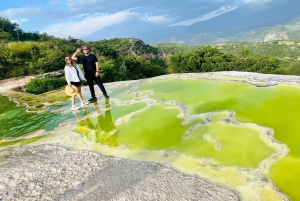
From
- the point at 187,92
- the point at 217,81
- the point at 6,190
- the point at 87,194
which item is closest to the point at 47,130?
the point at 6,190

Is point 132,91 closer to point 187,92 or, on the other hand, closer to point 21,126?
point 187,92

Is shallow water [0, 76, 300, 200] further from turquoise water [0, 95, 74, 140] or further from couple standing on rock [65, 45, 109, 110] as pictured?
couple standing on rock [65, 45, 109, 110]

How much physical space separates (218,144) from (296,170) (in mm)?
1871

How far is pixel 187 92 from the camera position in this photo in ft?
39.0

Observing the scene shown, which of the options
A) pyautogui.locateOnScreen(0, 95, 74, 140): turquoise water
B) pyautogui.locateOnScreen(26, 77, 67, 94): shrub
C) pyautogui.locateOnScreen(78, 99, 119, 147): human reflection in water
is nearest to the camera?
pyautogui.locateOnScreen(78, 99, 119, 147): human reflection in water

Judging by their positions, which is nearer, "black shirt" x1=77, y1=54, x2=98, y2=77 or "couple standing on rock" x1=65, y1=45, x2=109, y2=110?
"couple standing on rock" x1=65, y1=45, x2=109, y2=110

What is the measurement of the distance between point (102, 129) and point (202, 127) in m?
3.51

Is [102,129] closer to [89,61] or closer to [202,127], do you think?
[202,127]

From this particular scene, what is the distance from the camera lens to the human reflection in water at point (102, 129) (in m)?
7.97

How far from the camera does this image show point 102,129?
349 inches

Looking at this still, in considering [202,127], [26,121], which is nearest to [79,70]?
[26,121]

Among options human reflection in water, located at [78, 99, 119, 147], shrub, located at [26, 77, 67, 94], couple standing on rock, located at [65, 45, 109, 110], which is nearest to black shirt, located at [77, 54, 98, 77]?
couple standing on rock, located at [65, 45, 109, 110]

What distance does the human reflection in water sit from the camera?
797cm

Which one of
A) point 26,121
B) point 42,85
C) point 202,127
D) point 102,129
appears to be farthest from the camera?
point 42,85
